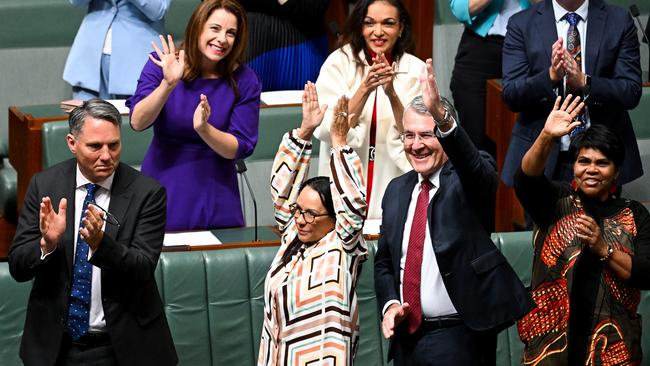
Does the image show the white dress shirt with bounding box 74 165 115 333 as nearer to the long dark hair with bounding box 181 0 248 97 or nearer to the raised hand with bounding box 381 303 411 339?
the raised hand with bounding box 381 303 411 339

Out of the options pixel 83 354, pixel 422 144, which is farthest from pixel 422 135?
pixel 83 354

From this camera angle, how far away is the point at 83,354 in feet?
12.4

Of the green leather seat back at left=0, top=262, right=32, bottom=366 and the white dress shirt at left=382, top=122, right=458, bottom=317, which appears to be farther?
the green leather seat back at left=0, top=262, right=32, bottom=366

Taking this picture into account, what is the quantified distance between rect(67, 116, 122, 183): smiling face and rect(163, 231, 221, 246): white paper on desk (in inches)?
37.8

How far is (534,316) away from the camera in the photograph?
4082mm

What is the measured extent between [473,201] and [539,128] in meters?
1.38

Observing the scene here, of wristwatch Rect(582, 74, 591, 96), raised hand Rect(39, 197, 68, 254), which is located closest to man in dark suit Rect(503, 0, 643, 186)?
wristwatch Rect(582, 74, 591, 96)

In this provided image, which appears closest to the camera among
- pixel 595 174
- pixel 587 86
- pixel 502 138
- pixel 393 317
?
pixel 393 317

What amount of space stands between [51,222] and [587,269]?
1512mm

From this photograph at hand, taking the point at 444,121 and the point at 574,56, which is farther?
the point at 574,56

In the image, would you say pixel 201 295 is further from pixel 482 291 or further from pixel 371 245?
pixel 482 291

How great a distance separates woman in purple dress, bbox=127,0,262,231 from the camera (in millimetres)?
4672

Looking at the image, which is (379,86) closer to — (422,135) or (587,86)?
(587,86)

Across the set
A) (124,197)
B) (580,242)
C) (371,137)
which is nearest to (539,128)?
(371,137)
